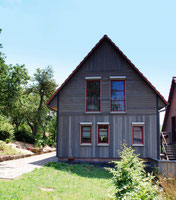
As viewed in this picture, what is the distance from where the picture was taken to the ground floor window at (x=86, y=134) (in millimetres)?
16484

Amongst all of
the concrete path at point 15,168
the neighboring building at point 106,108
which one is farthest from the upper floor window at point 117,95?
the concrete path at point 15,168

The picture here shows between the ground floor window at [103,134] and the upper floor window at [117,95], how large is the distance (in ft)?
4.97

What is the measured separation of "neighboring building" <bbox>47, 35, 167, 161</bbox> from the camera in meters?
16.1

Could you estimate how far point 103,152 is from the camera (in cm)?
1608

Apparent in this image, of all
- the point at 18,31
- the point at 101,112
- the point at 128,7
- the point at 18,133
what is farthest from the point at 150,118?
the point at 18,133

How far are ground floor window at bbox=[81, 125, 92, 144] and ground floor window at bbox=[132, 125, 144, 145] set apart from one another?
3.26m

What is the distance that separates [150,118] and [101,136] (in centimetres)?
393

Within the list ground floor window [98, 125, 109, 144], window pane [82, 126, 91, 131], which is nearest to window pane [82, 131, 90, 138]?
window pane [82, 126, 91, 131]

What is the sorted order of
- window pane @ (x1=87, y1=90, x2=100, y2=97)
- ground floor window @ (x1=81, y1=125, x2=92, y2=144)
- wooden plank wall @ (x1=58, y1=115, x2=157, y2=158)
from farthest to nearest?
window pane @ (x1=87, y1=90, x2=100, y2=97) → ground floor window @ (x1=81, y1=125, x2=92, y2=144) → wooden plank wall @ (x1=58, y1=115, x2=157, y2=158)

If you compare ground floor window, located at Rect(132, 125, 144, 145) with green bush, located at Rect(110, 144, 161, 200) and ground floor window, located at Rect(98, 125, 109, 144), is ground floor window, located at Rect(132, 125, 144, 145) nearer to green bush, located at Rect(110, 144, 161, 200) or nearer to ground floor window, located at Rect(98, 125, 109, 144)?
ground floor window, located at Rect(98, 125, 109, 144)

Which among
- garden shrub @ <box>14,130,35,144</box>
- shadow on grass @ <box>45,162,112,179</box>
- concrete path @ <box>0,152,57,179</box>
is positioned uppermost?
garden shrub @ <box>14,130,35,144</box>

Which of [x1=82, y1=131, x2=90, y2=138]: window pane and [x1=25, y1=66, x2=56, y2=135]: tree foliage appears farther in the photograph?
[x1=25, y1=66, x2=56, y2=135]: tree foliage

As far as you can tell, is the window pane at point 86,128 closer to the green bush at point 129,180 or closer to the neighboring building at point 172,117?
the neighboring building at point 172,117

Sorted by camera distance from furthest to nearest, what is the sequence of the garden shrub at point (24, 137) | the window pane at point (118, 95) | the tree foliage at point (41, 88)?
the tree foliage at point (41, 88) → the garden shrub at point (24, 137) → the window pane at point (118, 95)
